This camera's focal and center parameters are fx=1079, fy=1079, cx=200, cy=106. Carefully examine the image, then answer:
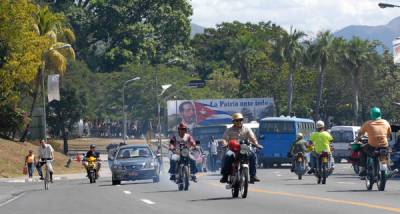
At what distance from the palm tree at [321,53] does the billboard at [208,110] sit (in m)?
10.2

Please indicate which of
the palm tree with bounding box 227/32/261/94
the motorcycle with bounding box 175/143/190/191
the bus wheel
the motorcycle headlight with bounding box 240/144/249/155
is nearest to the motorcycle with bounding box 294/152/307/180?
the motorcycle with bounding box 175/143/190/191

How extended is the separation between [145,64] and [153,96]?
5.00 metres

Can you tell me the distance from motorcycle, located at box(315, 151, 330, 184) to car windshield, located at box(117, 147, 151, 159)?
9.74m

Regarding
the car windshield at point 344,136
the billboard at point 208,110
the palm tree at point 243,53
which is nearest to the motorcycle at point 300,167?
the car windshield at point 344,136

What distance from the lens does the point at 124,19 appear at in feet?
363

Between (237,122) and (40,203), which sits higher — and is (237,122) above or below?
above

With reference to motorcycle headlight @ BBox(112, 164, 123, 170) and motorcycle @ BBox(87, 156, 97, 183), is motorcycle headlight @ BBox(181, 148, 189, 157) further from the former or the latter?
motorcycle @ BBox(87, 156, 97, 183)

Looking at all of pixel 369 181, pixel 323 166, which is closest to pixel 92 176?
pixel 323 166

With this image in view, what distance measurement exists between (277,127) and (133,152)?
19.4 m

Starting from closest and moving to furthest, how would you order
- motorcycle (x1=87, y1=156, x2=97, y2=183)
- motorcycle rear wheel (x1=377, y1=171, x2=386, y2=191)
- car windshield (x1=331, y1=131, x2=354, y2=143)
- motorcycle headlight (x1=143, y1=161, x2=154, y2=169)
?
1. motorcycle rear wheel (x1=377, y1=171, x2=386, y2=191)
2. motorcycle headlight (x1=143, y1=161, x2=154, y2=169)
3. motorcycle (x1=87, y1=156, x2=97, y2=183)
4. car windshield (x1=331, y1=131, x2=354, y2=143)

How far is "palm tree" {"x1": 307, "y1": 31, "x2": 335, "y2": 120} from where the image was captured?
97625mm

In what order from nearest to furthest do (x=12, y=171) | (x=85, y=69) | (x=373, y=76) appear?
(x=12, y=171), (x=85, y=69), (x=373, y=76)

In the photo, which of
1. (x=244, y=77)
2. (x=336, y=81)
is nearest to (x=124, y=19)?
(x=244, y=77)

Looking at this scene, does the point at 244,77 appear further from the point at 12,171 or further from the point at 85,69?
the point at 12,171
